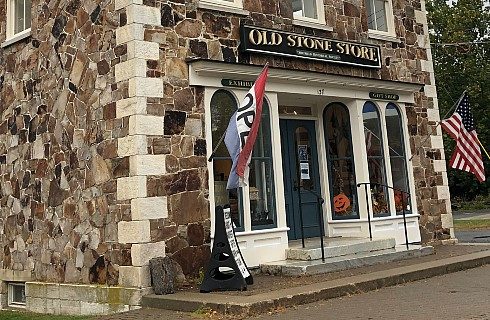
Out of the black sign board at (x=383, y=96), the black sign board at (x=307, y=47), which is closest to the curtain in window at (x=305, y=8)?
the black sign board at (x=307, y=47)

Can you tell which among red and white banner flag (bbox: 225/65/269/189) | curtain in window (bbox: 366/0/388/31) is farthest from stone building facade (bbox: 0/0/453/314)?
red and white banner flag (bbox: 225/65/269/189)

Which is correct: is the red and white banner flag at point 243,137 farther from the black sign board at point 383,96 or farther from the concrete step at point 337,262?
the black sign board at point 383,96

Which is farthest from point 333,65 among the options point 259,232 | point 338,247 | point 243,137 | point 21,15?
point 21,15

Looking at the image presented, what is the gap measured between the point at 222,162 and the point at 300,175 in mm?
2908

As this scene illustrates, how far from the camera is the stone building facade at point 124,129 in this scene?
9.19 meters

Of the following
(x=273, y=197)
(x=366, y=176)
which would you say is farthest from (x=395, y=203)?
(x=273, y=197)

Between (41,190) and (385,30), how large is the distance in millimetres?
8004

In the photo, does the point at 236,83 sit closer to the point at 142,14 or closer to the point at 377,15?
the point at 142,14

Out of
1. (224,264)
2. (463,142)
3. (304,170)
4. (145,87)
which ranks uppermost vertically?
(145,87)

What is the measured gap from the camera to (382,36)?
1305 centimetres

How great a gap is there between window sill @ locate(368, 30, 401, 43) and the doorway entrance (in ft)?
7.42

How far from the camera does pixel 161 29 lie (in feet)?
31.5

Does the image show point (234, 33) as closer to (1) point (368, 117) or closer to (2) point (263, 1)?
(2) point (263, 1)

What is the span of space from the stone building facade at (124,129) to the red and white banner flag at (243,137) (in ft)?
3.83
